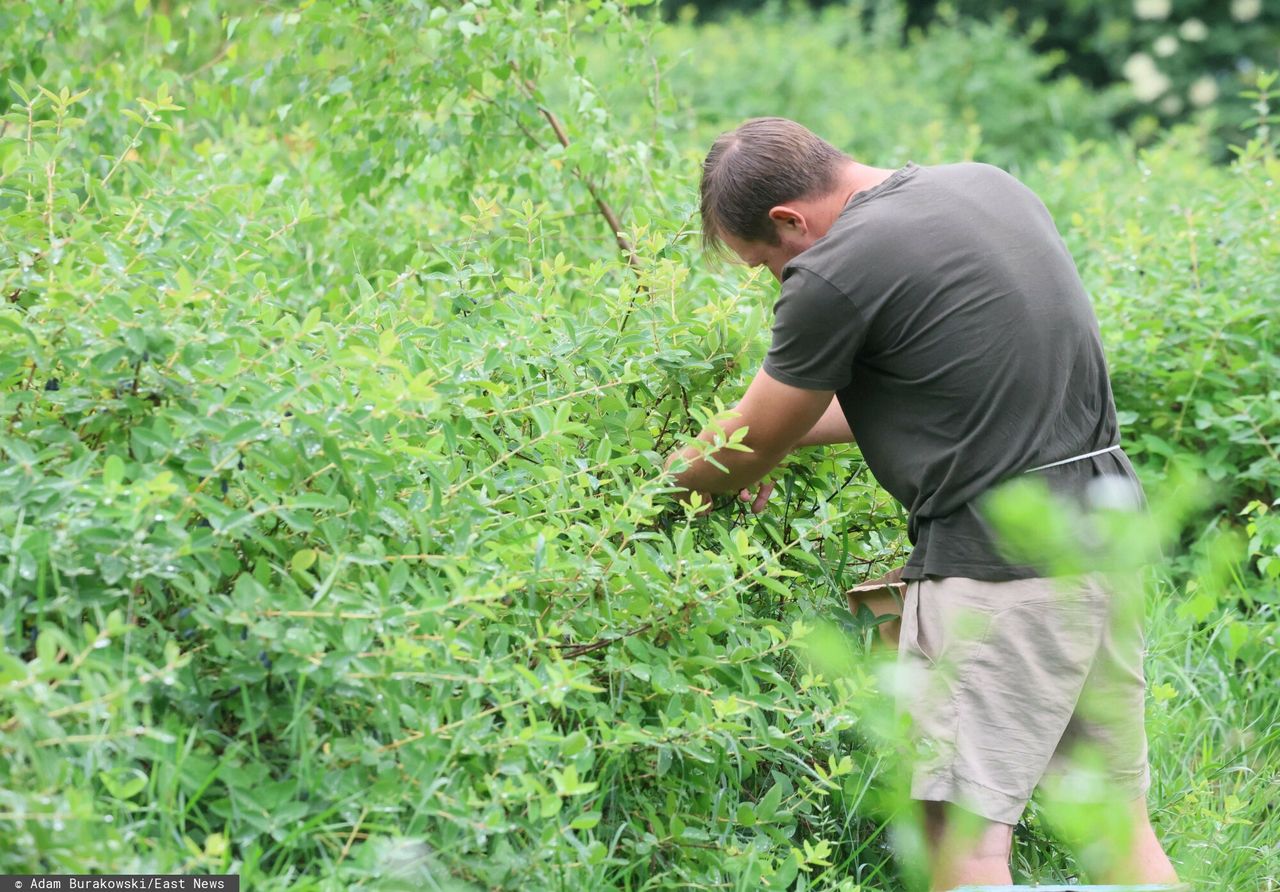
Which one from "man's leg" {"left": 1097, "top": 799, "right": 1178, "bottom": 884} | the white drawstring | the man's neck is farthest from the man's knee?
the man's neck

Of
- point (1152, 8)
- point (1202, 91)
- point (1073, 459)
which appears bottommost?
point (1202, 91)

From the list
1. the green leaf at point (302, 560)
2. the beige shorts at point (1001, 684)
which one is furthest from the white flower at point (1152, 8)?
the green leaf at point (302, 560)

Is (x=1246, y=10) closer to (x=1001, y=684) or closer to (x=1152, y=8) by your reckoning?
(x=1152, y=8)

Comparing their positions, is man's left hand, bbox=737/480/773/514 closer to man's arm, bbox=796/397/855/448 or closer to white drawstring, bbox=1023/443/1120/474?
man's arm, bbox=796/397/855/448

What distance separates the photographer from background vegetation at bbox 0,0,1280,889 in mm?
2094

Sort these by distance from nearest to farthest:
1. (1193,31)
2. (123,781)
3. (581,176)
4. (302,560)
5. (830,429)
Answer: (123,781)
(302,560)
(830,429)
(581,176)
(1193,31)

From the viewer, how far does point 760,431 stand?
2.70 metres

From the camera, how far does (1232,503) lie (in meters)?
4.47

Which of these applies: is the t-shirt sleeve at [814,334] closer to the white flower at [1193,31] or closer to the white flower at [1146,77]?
the white flower at [1146,77]

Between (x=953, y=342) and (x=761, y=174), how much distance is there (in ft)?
1.83

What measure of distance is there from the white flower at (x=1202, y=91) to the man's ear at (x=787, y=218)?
478 inches

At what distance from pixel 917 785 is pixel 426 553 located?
3.66 feet

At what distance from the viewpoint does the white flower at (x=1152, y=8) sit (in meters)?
13.6

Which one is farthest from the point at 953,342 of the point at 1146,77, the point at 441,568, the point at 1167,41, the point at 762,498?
the point at 1167,41
